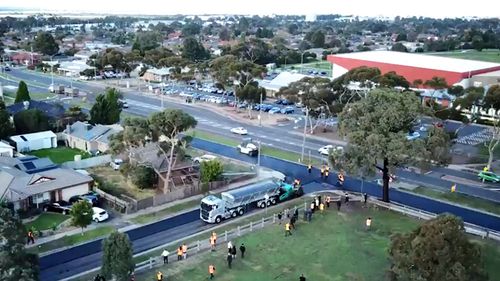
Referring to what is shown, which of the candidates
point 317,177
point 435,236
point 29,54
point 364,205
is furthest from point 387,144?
point 29,54

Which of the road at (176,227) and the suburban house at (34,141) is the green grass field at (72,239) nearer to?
the road at (176,227)

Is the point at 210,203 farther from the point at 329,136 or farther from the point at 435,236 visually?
the point at 329,136

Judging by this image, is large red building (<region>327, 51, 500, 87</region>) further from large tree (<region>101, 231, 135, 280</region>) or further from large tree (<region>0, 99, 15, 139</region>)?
large tree (<region>101, 231, 135, 280</region>)

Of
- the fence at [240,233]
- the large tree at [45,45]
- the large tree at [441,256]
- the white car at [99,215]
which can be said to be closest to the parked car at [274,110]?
the fence at [240,233]

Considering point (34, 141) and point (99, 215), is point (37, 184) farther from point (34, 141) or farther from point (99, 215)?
point (34, 141)

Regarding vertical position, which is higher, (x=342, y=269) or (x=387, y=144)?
(x=387, y=144)
